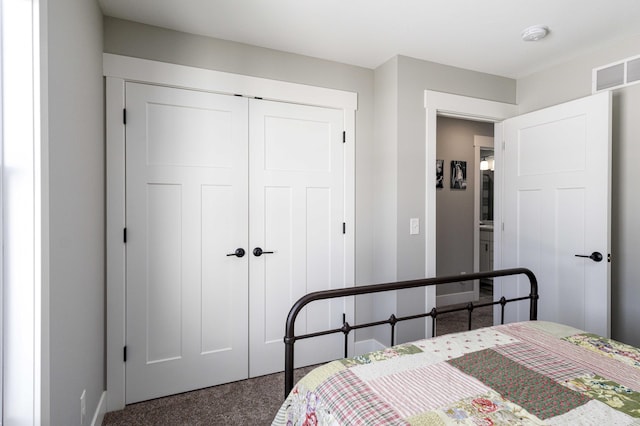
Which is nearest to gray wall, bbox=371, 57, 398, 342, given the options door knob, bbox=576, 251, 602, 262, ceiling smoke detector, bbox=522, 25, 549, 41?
ceiling smoke detector, bbox=522, 25, 549, 41

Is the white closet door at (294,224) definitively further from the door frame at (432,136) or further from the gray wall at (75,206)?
the gray wall at (75,206)

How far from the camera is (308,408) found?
3.93ft

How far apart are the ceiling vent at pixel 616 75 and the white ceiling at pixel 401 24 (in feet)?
0.60

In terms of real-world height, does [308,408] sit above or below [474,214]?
below

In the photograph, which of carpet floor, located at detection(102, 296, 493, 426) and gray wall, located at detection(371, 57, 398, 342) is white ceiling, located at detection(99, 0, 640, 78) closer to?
gray wall, located at detection(371, 57, 398, 342)

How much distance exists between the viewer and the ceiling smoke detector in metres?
2.23

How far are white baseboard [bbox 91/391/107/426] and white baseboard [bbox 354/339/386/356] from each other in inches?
69.4

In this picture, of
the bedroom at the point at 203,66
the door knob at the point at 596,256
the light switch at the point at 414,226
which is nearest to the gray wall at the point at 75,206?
the bedroom at the point at 203,66

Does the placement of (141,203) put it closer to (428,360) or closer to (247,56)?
(247,56)

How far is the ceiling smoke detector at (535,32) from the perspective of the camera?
2230mm

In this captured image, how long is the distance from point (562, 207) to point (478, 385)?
2049 millimetres

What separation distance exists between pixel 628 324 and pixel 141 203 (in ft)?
11.2

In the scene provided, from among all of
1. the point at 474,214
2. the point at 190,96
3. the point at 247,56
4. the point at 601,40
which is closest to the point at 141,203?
the point at 190,96

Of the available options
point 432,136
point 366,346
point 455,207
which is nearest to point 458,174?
point 455,207
